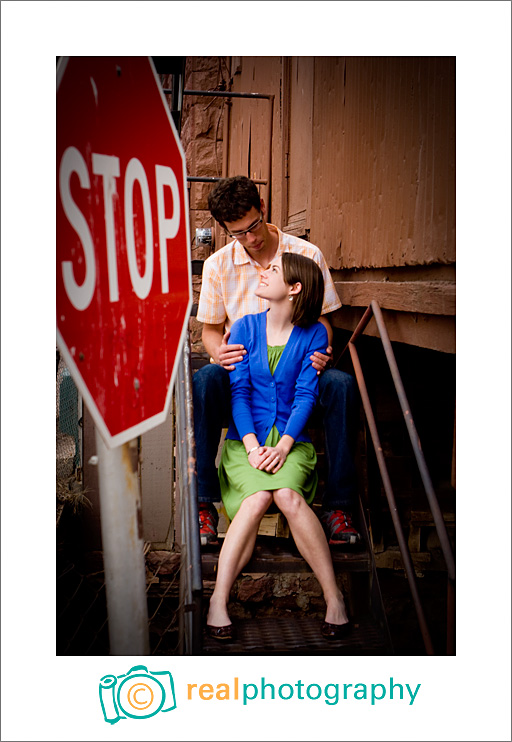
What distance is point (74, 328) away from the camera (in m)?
1.01

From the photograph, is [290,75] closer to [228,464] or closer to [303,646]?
[228,464]

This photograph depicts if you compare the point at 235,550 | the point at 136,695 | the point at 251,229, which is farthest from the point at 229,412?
the point at 136,695

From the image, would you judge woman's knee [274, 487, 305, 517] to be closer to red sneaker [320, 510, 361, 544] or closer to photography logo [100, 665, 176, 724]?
red sneaker [320, 510, 361, 544]

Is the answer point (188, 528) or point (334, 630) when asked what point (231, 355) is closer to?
point (188, 528)

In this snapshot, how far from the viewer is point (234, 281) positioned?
299 centimetres

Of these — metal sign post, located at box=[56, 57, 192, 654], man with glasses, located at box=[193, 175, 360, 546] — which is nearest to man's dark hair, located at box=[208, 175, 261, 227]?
man with glasses, located at box=[193, 175, 360, 546]

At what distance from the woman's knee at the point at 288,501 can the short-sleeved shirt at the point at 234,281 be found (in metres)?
0.99

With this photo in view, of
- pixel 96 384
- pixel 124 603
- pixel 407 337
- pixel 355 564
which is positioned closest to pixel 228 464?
pixel 355 564

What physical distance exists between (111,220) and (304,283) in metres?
1.49

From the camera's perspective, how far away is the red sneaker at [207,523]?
2.44 metres

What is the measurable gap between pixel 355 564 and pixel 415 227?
1.24 m

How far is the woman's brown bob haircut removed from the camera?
2523mm

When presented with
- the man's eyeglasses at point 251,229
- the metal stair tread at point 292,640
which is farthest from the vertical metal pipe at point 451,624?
the man's eyeglasses at point 251,229

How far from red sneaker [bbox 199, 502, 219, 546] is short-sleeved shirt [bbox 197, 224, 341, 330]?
0.91m
